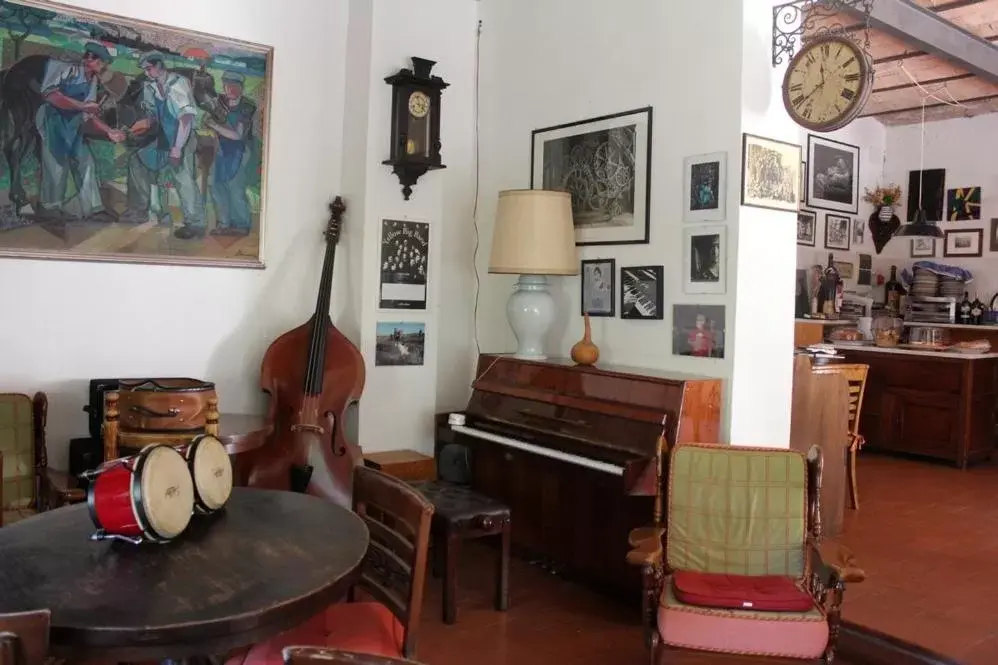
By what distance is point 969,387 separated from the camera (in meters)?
6.32

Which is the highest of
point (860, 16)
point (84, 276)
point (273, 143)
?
point (860, 16)

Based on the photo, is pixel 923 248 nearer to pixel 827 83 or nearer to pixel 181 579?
pixel 827 83

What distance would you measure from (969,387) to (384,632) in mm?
5565

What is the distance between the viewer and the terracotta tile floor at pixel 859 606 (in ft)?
10.4

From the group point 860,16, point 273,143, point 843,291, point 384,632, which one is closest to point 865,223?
point 843,291

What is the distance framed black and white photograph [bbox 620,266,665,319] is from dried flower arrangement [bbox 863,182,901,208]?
16.1 ft

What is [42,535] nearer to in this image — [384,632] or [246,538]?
[246,538]

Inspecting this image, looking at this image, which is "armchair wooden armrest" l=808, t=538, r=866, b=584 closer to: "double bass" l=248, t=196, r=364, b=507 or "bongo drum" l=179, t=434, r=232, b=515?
"bongo drum" l=179, t=434, r=232, b=515

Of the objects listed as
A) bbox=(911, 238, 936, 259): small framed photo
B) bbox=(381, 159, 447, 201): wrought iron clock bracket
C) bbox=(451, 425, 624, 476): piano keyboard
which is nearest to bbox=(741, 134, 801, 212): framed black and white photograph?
bbox=(451, 425, 624, 476): piano keyboard

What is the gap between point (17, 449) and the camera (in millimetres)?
3484

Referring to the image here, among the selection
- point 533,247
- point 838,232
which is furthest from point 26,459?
point 838,232

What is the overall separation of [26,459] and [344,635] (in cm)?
201

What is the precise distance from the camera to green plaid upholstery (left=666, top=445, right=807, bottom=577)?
118 inches

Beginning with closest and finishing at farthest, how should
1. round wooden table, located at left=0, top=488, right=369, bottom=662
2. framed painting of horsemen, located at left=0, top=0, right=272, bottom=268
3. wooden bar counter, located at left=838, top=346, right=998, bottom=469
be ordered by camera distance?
1. round wooden table, located at left=0, top=488, right=369, bottom=662
2. framed painting of horsemen, located at left=0, top=0, right=272, bottom=268
3. wooden bar counter, located at left=838, top=346, right=998, bottom=469
